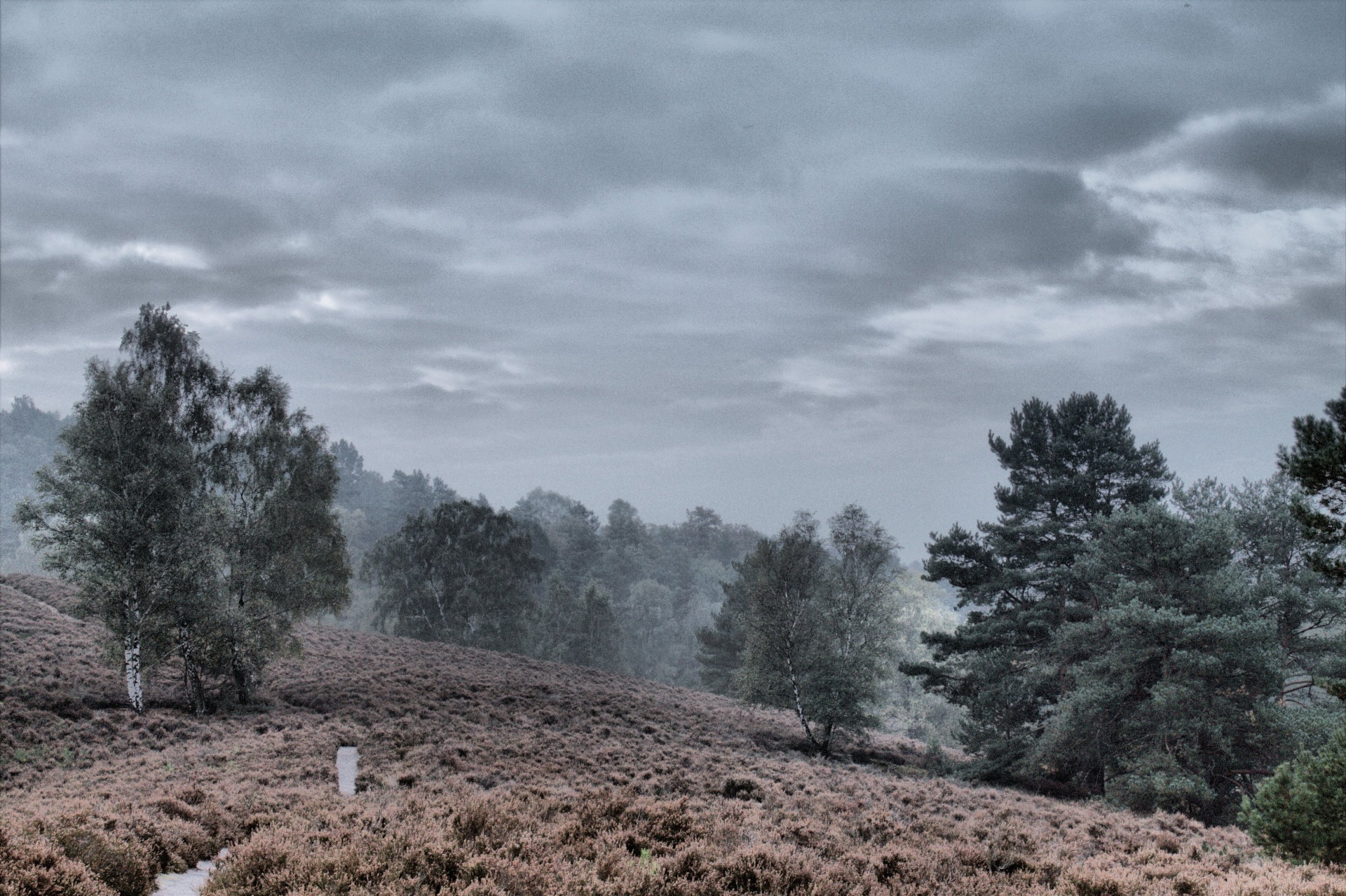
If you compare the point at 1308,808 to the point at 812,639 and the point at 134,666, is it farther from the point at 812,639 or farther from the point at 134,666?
the point at 134,666

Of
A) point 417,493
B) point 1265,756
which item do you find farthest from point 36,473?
point 417,493

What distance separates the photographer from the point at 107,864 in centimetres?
796

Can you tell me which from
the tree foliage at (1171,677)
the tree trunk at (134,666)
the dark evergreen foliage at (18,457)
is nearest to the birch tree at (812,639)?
the tree foliage at (1171,677)

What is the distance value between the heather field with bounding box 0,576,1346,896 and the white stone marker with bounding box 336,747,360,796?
28 cm

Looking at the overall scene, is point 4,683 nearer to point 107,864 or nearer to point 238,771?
point 238,771

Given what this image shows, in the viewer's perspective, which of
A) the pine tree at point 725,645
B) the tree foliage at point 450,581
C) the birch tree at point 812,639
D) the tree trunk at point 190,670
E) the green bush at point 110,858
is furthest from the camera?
the tree foliage at point 450,581

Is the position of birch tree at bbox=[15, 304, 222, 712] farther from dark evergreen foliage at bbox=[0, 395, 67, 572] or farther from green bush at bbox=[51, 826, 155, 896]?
dark evergreen foliage at bbox=[0, 395, 67, 572]

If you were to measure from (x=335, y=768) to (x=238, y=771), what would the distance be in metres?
2.03

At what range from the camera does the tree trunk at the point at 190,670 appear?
23328mm

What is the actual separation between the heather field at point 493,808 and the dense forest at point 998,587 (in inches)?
99.1

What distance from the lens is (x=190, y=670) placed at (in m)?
23.9

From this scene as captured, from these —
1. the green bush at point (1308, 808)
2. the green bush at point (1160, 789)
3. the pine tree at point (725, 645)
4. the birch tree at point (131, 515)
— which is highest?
the birch tree at point (131, 515)

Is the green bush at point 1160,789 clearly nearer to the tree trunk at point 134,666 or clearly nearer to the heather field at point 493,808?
Result: the heather field at point 493,808

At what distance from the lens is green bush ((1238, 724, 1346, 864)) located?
11.3 metres
